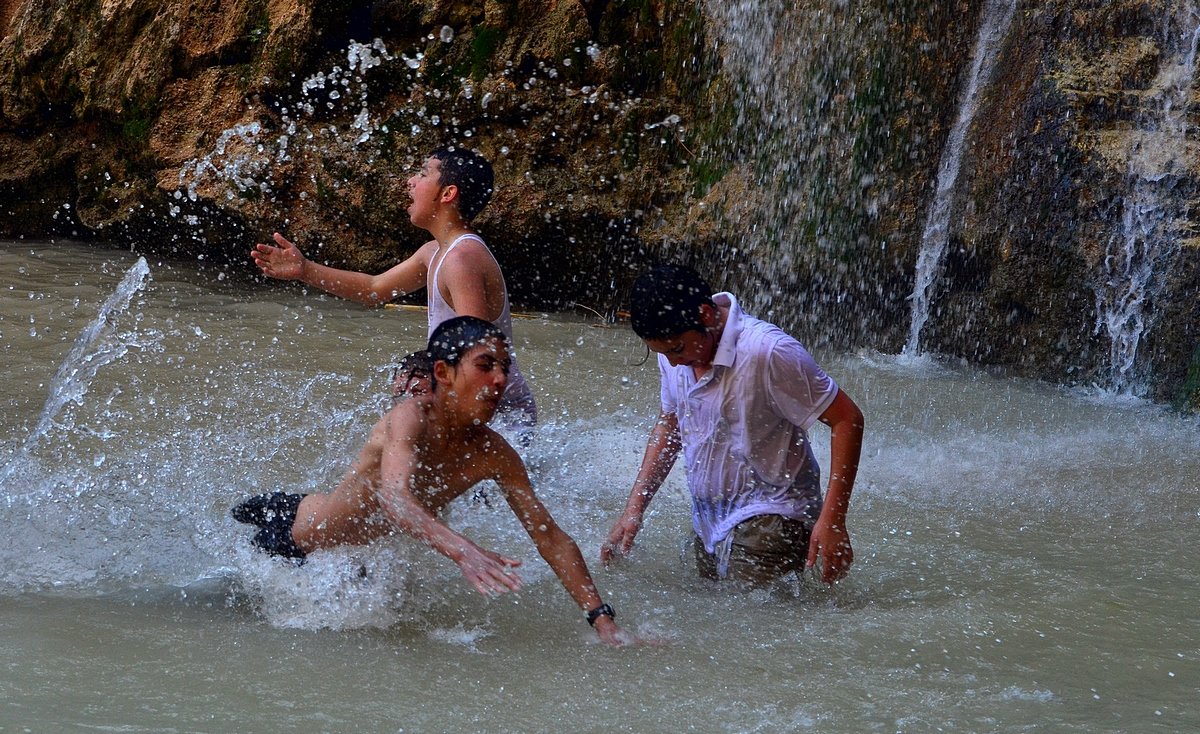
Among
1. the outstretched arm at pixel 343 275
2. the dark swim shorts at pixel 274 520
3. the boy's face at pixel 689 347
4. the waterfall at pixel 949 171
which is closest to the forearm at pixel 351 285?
the outstretched arm at pixel 343 275

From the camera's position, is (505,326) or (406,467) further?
(505,326)

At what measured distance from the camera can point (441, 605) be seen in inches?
139

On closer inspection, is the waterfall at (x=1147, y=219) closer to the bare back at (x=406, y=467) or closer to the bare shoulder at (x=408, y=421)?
the bare back at (x=406, y=467)

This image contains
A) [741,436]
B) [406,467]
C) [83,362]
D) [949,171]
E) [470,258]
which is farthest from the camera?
[949,171]

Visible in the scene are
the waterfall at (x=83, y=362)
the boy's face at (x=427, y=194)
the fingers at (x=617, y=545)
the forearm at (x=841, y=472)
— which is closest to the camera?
the forearm at (x=841, y=472)

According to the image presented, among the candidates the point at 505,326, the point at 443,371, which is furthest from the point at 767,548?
the point at 505,326

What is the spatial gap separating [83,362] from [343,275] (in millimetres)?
2282

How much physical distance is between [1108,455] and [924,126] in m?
3.16

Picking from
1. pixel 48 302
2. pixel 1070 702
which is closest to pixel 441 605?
pixel 1070 702

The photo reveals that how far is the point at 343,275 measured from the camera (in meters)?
4.54

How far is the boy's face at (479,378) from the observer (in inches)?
126

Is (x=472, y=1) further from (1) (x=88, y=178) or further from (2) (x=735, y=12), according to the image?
(1) (x=88, y=178)

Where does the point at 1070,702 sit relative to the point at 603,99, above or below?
below

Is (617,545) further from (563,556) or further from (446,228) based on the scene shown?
(446,228)
